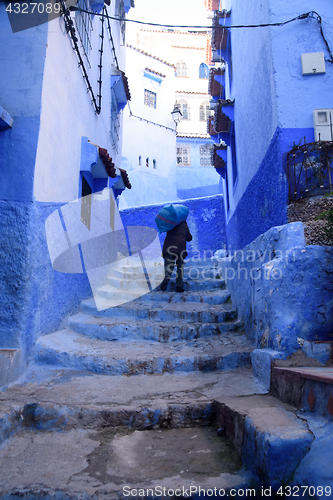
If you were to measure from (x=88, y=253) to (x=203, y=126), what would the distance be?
69.7 feet

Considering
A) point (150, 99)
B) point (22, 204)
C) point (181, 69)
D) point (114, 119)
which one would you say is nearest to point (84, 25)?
point (114, 119)

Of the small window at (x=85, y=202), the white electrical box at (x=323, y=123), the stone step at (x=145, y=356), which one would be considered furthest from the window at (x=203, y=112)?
the stone step at (x=145, y=356)

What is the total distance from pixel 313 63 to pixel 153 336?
4.28m

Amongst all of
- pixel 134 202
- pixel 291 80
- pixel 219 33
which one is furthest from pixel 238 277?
pixel 134 202

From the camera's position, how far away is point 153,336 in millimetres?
4320

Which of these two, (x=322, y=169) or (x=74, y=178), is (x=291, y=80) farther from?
(x=74, y=178)

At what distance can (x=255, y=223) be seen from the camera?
20.6 ft

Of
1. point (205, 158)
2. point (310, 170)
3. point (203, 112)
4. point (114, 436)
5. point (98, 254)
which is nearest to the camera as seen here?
point (114, 436)

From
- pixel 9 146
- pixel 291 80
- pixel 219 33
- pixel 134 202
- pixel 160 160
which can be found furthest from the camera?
pixel 160 160

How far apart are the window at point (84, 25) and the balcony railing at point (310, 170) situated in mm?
3948

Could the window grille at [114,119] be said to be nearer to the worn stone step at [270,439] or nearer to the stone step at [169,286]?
the stone step at [169,286]

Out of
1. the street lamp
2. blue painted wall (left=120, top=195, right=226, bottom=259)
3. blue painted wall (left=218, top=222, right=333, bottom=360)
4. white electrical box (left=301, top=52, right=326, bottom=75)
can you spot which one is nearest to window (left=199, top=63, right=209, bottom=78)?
the street lamp

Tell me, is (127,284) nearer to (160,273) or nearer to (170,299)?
(160,273)

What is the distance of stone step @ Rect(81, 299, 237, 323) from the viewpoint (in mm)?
4715
